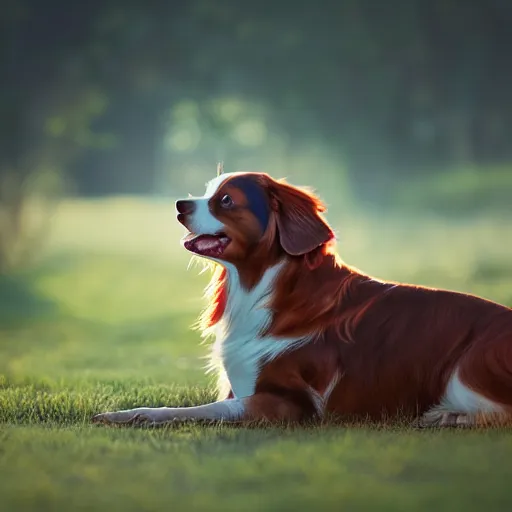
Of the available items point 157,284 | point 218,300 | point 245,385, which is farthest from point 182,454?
point 157,284

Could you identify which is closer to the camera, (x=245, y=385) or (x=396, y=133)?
(x=245, y=385)

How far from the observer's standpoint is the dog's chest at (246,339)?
334 cm

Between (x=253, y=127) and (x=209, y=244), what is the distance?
425cm

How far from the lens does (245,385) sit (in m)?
3.36

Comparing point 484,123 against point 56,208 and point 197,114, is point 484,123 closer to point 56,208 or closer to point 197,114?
point 197,114

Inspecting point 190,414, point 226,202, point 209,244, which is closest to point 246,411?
point 190,414

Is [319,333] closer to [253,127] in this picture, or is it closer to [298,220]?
[298,220]

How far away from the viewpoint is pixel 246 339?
133 inches

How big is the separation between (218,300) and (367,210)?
4239 mm

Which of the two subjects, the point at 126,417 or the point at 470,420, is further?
the point at 126,417

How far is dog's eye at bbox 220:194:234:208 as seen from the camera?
10.9ft

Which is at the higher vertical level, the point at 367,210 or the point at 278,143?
the point at 278,143

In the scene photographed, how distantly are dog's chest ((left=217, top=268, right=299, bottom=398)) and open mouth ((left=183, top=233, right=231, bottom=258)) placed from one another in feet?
0.43

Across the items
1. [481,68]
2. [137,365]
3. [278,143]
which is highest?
[481,68]
